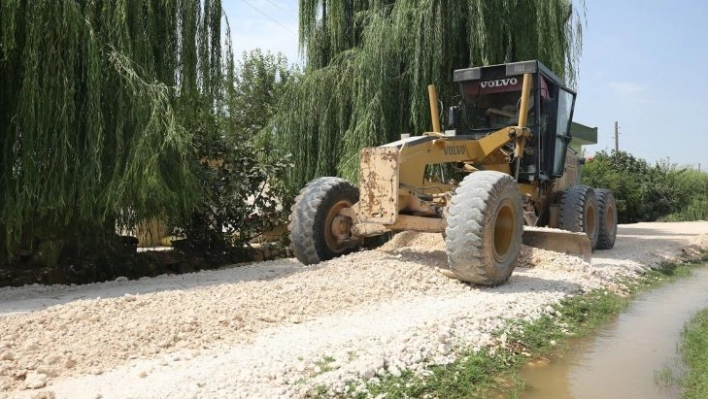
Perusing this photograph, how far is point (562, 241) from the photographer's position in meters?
8.13

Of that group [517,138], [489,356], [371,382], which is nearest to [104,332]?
[371,382]

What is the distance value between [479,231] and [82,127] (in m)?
4.70

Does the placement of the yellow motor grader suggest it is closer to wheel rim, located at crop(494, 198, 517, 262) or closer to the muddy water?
wheel rim, located at crop(494, 198, 517, 262)

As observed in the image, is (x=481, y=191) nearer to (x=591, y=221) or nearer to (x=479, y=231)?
(x=479, y=231)

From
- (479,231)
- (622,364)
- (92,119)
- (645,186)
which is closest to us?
(622,364)

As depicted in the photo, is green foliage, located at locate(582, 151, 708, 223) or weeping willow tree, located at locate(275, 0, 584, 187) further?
green foliage, located at locate(582, 151, 708, 223)

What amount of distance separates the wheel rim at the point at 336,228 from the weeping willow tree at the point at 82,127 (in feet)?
5.66

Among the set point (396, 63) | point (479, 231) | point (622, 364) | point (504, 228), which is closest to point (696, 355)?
point (622, 364)

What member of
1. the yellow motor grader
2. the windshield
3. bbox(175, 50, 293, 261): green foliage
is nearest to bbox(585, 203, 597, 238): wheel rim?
the yellow motor grader

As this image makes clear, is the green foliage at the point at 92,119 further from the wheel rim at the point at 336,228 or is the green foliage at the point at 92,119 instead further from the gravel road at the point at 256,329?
the wheel rim at the point at 336,228

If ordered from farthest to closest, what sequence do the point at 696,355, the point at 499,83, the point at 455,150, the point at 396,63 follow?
the point at 396,63, the point at 499,83, the point at 455,150, the point at 696,355

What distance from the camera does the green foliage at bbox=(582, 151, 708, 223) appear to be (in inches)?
941

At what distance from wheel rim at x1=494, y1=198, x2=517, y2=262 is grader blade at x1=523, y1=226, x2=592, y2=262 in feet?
5.23

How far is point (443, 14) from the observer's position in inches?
448
